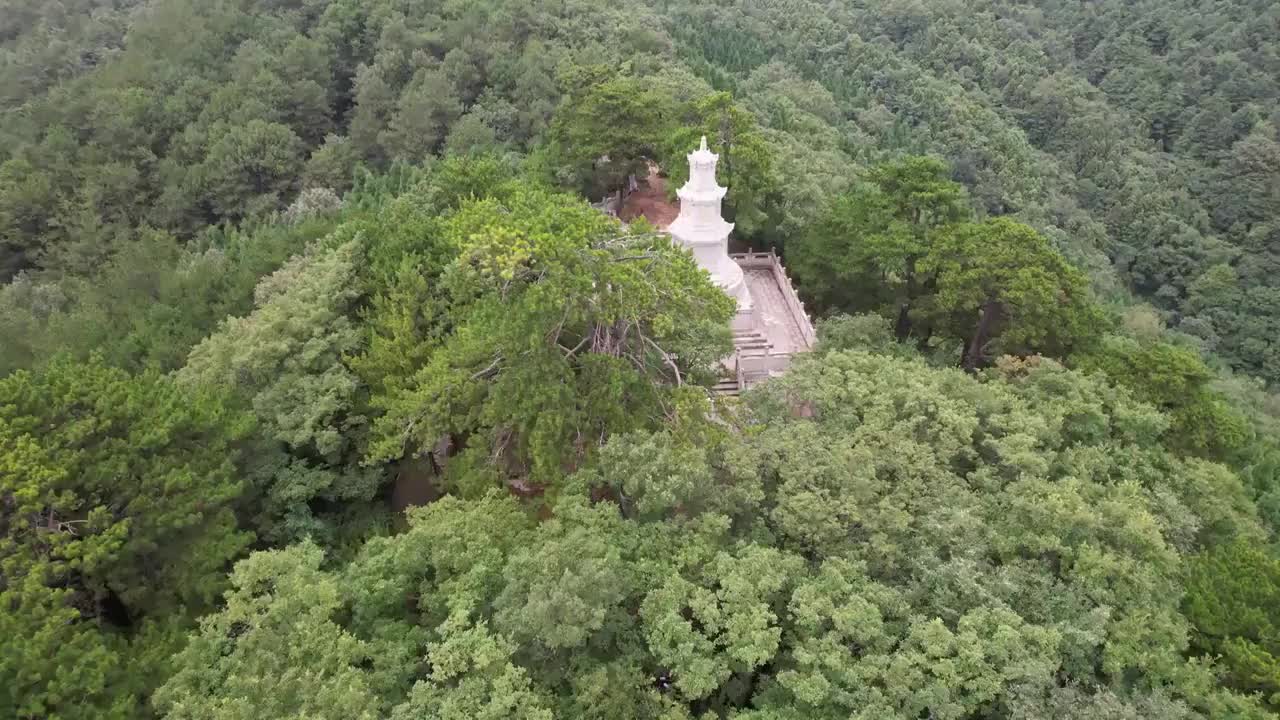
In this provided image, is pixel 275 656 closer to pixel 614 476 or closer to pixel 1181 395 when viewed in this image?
pixel 614 476

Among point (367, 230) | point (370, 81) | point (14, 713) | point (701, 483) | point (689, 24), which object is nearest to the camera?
point (14, 713)

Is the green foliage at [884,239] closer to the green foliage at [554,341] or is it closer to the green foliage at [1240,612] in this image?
the green foliage at [554,341]

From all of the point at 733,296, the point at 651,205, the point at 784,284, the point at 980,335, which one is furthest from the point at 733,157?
the point at 980,335

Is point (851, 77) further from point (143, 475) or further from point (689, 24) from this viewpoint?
point (143, 475)

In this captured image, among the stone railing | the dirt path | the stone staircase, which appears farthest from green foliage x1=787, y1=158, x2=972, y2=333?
the dirt path

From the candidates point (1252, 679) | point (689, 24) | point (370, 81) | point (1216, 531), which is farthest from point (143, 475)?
point (689, 24)

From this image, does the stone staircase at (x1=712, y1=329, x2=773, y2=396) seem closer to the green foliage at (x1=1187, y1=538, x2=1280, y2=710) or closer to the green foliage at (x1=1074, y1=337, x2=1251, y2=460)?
the green foliage at (x1=1074, y1=337, x2=1251, y2=460)
